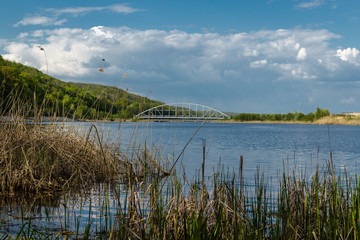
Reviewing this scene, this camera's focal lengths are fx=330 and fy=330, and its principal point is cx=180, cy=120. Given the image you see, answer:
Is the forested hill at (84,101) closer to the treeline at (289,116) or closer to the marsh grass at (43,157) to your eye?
the marsh grass at (43,157)

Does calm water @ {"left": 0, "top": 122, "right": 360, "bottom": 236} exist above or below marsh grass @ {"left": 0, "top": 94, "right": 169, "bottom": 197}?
below

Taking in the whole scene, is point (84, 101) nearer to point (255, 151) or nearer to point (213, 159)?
point (213, 159)

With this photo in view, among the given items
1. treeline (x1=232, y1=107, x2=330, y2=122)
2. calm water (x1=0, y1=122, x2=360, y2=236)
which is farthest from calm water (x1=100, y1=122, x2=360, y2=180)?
treeline (x1=232, y1=107, x2=330, y2=122)

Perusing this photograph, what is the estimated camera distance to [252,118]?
124 metres

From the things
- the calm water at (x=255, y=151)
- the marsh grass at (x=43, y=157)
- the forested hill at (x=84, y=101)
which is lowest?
the calm water at (x=255, y=151)

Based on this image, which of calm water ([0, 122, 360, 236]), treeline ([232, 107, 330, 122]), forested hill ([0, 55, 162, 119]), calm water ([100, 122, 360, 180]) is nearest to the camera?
calm water ([0, 122, 360, 236])

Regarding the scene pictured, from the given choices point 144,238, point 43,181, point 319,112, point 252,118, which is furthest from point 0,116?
point 252,118

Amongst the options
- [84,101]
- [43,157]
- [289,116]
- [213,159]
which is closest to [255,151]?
[213,159]

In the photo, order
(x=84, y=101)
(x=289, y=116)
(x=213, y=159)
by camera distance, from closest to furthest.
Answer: (x=84, y=101)
(x=213, y=159)
(x=289, y=116)

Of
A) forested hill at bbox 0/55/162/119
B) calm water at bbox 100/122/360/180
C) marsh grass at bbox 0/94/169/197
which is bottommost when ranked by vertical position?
calm water at bbox 100/122/360/180

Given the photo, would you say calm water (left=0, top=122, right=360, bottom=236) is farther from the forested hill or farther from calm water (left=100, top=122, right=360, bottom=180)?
the forested hill

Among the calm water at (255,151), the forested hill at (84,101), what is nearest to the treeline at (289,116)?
the calm water at (255,151)

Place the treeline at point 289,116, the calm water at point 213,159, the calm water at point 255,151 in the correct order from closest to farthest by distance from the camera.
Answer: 1. the calm water at point 213,159
2. the calm water at point 255,151
3. the treeline at point 289,116

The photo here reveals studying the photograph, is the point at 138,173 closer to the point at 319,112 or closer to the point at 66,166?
the point at 66,166
